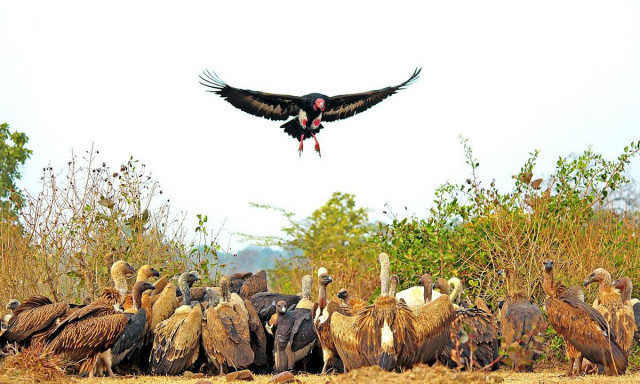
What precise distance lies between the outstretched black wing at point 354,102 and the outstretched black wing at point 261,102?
62cm

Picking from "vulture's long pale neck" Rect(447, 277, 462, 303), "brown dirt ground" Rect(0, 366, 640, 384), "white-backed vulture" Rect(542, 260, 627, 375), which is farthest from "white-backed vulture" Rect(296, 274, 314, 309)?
"white-backed vulture" Rect(542, 260, 627, 375)

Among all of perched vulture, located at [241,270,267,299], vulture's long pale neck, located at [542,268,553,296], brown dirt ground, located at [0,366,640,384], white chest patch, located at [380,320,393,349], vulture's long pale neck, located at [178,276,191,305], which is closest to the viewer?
brown dirt ground, located at [0,366,640,384]

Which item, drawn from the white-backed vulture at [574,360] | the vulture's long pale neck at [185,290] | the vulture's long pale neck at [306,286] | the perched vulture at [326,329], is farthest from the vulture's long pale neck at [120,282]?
the white-backed vulture at [574,360]

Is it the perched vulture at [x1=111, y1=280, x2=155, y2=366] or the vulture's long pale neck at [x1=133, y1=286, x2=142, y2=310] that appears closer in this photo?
the perched vulture at [x1=111, y1=280, x2=155, y2=366]

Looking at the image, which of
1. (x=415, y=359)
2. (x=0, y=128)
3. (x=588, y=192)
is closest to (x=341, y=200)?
(x=0, y=128)

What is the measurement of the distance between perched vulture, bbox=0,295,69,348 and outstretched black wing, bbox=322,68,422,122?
6.24 metres

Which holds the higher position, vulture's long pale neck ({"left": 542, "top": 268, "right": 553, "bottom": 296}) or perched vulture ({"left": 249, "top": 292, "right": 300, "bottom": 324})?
vulture's long pale neck ({"left": 542, "top": 268, "right": 553, "bottom": 296})

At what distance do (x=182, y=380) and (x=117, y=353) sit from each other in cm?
108

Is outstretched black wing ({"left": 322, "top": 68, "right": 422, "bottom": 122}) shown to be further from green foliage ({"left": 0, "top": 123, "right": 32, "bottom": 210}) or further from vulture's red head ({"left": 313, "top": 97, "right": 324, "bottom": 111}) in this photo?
green foliage ({"left": 0, "top": 123, "right": 32, "bottom": 210})

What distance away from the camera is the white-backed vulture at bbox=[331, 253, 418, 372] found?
8.30 metres

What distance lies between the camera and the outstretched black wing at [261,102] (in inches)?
547

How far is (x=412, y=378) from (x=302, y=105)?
26.9 ft

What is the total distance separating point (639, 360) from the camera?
10836mm

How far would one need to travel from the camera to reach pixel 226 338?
9555 mm
